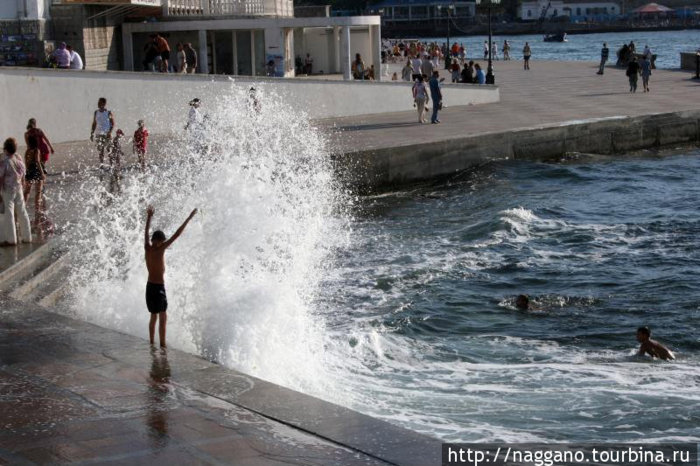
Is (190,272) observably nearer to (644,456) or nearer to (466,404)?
(466,404)

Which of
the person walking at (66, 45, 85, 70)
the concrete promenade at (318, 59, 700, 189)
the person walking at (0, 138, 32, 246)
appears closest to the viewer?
the person walking at (0, 138, 32, 246)

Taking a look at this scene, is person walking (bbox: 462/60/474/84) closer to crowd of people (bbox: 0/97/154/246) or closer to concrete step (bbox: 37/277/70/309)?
crowd of people (bbox: 0/97/154/246)

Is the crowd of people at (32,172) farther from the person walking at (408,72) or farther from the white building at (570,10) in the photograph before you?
the white building at (570,10)

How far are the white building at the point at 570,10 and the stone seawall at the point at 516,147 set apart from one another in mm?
117923

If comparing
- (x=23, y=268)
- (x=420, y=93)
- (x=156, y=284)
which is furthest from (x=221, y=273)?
(x=420, y=93)

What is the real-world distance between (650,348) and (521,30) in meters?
Answer: 135

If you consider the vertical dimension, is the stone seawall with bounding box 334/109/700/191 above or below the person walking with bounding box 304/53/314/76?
below

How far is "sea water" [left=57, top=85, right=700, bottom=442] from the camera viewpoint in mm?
11266

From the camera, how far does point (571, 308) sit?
15.7 meters

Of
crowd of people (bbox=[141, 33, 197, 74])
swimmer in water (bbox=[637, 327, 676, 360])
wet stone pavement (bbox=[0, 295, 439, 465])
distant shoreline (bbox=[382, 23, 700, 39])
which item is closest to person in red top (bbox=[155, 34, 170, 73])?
crowd of people (bbox=[141, 33, 197, 74])

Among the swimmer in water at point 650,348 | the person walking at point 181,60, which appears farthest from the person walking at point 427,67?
the swimmer in water at point 650,348

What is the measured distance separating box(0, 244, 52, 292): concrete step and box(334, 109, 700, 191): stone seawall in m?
10.0

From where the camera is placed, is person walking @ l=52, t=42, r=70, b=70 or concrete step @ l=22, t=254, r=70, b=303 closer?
concrete step @ l=22, t=254, r=70, b=303

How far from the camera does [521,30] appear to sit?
143 meters
